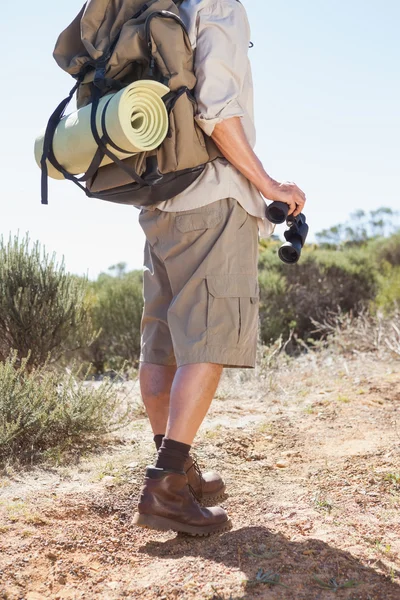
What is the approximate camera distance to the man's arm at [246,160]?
2293 mm

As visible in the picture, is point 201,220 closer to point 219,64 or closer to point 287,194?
point 287,194

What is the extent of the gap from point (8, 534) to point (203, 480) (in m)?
0.76

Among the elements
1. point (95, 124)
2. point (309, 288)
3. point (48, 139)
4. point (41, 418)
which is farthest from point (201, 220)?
point (309, 288)

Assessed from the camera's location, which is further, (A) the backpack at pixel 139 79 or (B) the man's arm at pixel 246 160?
(B) the man's arm at pixel 246 160

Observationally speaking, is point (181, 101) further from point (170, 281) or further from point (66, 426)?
point (66, 426)

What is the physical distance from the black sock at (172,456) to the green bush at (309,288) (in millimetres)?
6651

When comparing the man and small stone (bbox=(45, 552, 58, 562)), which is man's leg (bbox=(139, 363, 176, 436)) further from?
small stone (bbox=(45, 552, 58, 562))

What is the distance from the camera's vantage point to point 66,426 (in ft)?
11.7

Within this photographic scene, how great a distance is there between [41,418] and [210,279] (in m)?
1.66

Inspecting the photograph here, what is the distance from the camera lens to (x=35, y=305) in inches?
188

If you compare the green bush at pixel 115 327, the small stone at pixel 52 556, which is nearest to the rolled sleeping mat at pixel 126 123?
the small stone at pixel 52 556

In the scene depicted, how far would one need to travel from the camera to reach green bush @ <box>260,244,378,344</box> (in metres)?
9.16

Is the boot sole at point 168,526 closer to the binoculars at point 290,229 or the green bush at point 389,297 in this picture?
the binoculars at point 290,229

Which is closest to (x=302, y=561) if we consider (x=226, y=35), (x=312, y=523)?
(x=312, y=523)
